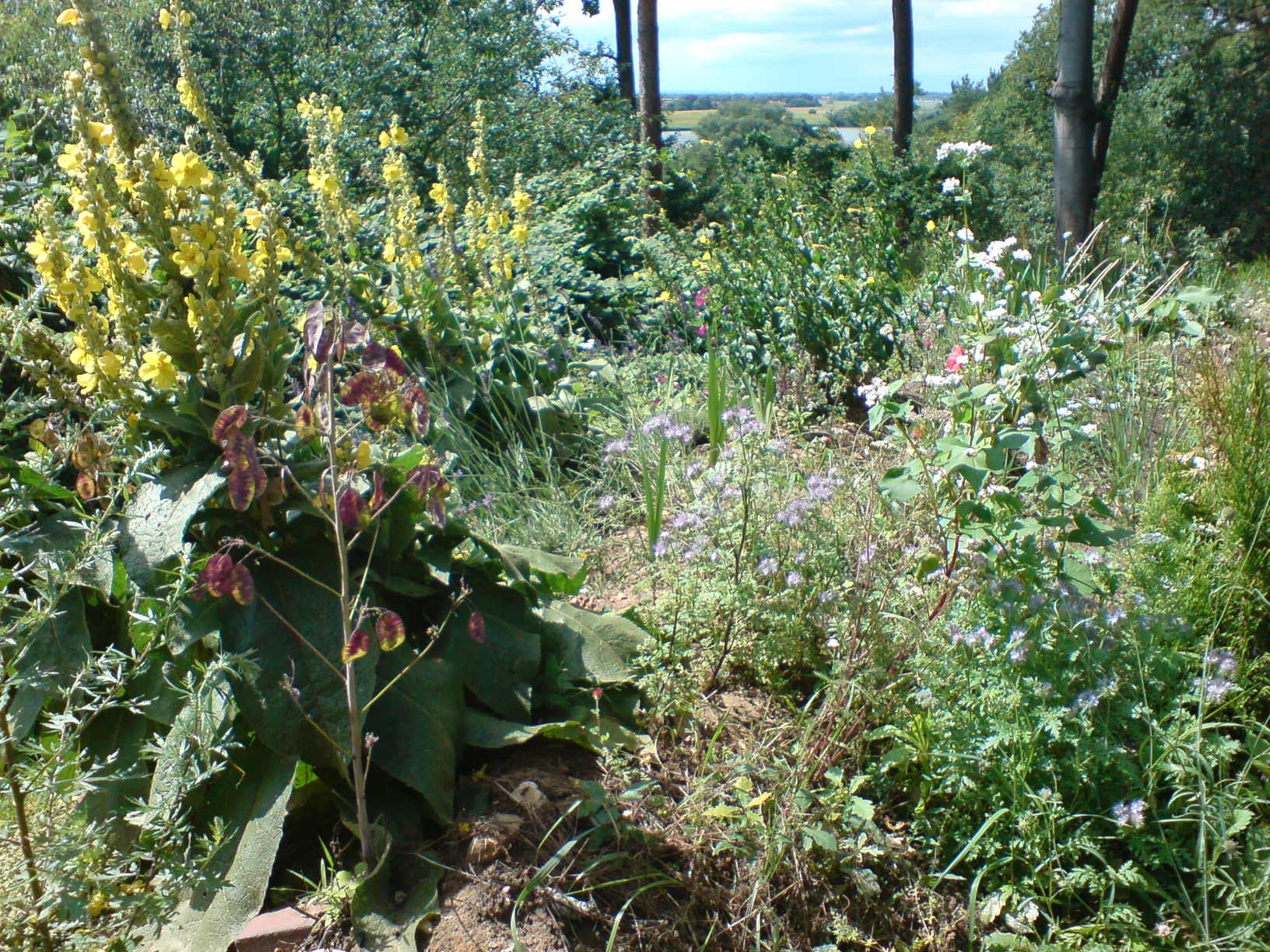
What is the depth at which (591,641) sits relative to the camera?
96.1 inches

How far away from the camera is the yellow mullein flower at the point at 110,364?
2.01 m

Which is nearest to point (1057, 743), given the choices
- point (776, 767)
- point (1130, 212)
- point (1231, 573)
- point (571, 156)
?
point (776, 767)

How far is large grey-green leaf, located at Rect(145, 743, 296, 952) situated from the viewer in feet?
5.71

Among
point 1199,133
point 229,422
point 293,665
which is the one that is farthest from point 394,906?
point 1199,133

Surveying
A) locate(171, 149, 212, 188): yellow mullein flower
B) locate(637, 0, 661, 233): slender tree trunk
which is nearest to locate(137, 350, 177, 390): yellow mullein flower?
locate(171, 149, 212, 188): yellow mullein flower

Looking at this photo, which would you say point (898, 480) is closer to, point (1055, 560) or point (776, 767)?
point (1055, 560)

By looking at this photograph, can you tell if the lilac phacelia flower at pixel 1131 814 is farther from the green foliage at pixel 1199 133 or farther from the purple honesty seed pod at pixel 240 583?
the green foliage at pixel 1199 133

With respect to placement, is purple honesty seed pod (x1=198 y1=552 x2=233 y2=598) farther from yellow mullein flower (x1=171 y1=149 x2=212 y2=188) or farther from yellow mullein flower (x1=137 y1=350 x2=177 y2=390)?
yellow mullein flower (x1=171 y1=149 x2=212 y2=188)

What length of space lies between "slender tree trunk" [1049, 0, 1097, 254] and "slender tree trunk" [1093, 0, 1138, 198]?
3287 millimetres

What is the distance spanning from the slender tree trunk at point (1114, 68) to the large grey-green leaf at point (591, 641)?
34.0ft

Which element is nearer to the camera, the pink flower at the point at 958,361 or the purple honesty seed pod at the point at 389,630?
the purple honesty seed pod at the point at 389,630

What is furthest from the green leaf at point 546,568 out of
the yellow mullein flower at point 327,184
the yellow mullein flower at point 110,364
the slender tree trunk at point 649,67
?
the slender tree trunk at point 649,67

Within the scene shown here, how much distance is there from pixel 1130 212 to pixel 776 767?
11376 mm

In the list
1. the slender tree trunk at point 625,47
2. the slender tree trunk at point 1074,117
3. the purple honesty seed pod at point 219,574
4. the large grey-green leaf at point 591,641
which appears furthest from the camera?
the slender tree trunk at point 625,47
